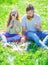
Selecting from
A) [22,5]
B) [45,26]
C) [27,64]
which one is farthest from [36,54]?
[22,5]

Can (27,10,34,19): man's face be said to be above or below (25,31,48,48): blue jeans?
above

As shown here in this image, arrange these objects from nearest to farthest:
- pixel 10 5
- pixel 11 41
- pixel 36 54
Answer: pixel 36 54 < pixel 11 41 < pixel 10 5

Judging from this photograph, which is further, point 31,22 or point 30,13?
point 31,22

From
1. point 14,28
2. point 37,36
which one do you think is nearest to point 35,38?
point 37,36

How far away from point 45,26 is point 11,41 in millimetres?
1532

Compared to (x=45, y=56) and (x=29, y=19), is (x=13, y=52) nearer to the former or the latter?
(x=45, y=56)

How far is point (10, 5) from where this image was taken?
11.7 metres

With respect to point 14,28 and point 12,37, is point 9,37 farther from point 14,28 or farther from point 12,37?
point 14,28

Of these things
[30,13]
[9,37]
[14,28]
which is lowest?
[9,37]

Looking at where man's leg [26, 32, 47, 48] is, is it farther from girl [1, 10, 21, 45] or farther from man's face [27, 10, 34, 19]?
man's face [27, 10, 34, 19]

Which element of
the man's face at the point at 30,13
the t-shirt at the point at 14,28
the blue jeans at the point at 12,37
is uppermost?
the man's face at the point at 30,13

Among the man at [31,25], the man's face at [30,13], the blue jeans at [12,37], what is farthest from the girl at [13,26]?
the man's face at [30,13]

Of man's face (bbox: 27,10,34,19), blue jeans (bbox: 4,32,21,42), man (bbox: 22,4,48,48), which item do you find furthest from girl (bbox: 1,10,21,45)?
man's face (bbox: 27,10,34,19)

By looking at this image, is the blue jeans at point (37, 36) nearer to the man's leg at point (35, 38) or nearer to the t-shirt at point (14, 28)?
the man's leg at point (35, 38)
